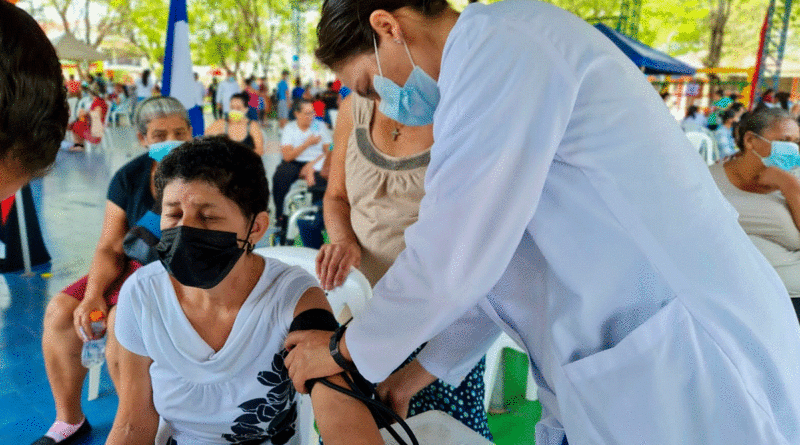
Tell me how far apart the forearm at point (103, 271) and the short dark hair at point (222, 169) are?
0.98 m

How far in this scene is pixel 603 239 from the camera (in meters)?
0.88

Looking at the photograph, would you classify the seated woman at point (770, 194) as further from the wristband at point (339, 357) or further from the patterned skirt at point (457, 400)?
the wristband at point (339, 357)

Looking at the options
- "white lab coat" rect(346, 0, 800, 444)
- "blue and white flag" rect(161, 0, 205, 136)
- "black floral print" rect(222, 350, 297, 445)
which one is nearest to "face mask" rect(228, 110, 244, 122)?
"blue and white flag" rect(161, 0, 205, 136)

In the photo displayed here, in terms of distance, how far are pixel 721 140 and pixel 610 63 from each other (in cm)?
782

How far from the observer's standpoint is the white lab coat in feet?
2.79

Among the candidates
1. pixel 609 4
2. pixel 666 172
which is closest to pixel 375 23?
pixel 666 172

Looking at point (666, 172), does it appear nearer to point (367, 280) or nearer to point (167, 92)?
point (367, 280)

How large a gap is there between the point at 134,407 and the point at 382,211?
0.83 meters

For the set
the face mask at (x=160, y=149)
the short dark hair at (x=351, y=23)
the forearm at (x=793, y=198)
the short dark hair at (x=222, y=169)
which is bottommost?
the forearm at (x=793, y=198)

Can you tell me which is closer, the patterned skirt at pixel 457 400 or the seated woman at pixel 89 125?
the patterned skirt at pixel 457 400

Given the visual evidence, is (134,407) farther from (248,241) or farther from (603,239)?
(603,239)

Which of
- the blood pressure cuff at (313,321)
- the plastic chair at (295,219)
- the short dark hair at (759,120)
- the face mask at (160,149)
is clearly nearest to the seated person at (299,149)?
the plastic chair at (295,219)

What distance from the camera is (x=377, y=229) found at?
1614 millimetres

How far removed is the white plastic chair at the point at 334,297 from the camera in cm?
174
